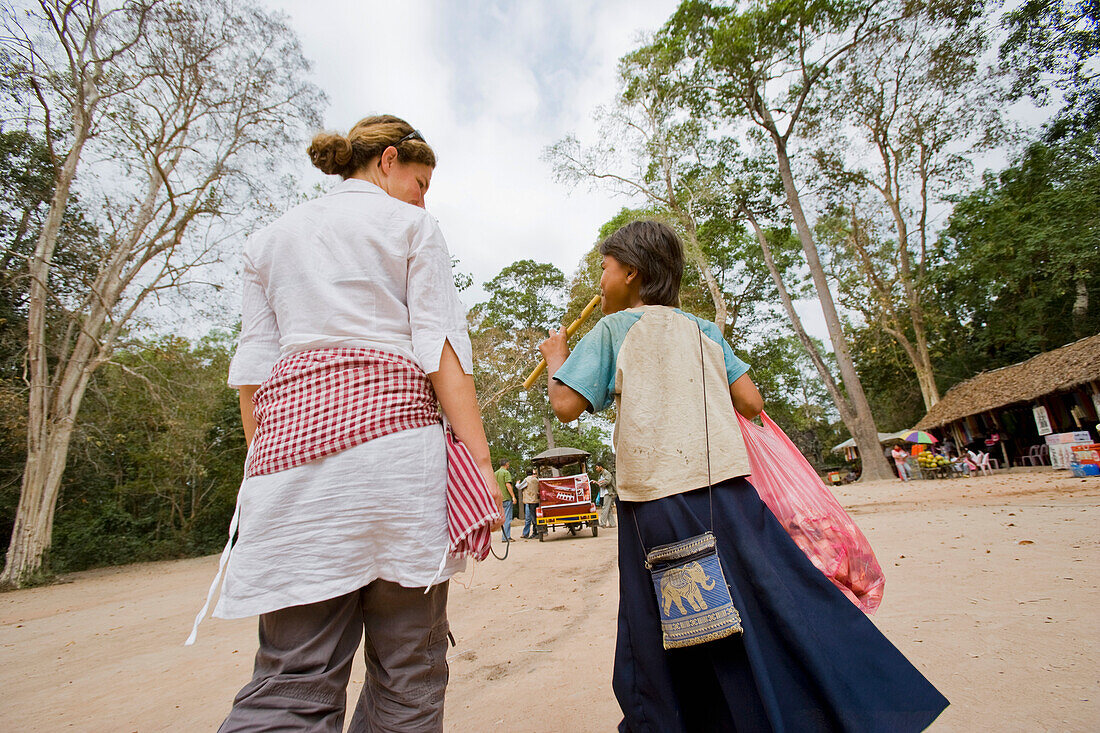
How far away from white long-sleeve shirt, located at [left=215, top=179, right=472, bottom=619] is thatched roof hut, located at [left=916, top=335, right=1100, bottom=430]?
1860 centimetres

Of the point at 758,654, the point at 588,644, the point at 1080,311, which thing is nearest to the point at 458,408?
the point at 758,654

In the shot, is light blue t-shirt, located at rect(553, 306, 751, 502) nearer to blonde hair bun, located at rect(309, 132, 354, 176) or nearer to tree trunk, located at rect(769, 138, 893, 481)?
blonde hair bun, located at rect(309, 132, 354, 176)

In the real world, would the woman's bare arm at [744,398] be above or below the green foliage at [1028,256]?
below

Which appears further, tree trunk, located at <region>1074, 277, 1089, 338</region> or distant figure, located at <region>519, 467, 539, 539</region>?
tree trunk, located at <region>1074, 277, 1089, 338</region>

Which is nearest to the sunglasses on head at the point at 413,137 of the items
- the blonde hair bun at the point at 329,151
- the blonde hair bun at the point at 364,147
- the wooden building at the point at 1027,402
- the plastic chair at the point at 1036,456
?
the blonde hair bun at the point at 364,147

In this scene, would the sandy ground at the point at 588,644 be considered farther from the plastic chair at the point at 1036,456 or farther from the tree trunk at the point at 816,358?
the plastic chair at the point at 1036,456

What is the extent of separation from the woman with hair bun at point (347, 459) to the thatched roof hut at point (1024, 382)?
1860cm

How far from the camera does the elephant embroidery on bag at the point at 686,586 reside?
4.05 feet

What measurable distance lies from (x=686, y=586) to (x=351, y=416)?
0.82 meters

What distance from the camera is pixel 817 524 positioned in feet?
4.66

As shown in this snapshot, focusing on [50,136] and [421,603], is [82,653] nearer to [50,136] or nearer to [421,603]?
[421,603]

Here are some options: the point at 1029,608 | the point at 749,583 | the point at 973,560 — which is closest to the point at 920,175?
the point at 973,560

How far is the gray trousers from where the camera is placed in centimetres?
97

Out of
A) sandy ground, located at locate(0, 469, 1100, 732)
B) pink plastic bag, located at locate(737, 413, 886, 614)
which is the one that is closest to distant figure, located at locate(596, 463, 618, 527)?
sandy ground, located at locate(0, 469, 1100, 732)
